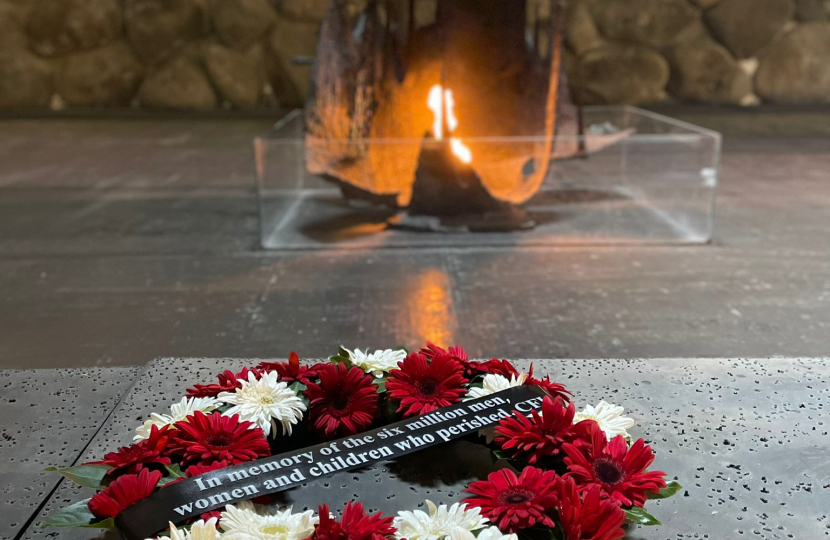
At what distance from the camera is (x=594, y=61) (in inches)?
215

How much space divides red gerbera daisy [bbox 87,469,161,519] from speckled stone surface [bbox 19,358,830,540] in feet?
0.12

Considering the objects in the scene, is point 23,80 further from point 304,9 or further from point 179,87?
point 304,9

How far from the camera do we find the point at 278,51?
5574 millimetres

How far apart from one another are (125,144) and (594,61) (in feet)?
9.46

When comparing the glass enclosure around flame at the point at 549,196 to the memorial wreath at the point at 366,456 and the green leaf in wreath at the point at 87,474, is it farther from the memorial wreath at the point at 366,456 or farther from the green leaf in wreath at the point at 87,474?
the green leaf in wreath at the point at 87,474

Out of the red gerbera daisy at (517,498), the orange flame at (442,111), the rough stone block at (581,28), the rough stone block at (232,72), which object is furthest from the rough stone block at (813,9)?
the red gerbera daisy at (517,498)

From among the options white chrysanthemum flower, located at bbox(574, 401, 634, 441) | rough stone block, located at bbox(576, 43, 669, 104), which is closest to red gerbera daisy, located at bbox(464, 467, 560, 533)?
white chrysanthemum flower, located at bbox(574, 401, 634, 441)

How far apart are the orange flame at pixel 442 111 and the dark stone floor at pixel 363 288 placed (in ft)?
1.14

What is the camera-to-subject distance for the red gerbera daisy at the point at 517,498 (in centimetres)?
66

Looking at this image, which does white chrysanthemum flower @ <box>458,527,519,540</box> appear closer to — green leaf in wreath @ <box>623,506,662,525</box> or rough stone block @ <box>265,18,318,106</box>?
green leaf in wreath @ <box>623,506,662,525</box>

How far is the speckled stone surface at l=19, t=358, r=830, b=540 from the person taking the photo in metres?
0.73

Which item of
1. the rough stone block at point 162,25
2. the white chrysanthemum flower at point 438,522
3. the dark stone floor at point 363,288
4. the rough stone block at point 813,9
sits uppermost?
the rough stone block at point 813,9

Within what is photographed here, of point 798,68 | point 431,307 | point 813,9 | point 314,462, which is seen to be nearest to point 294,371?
point 314,462

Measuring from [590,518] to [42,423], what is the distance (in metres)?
0.62
